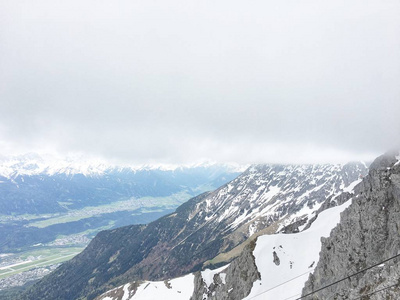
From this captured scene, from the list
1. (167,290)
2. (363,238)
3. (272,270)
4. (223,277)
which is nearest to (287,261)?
(272,270)

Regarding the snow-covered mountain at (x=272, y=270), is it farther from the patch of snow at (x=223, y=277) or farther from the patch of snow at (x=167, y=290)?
the patch of snow at (x=167, y=290)

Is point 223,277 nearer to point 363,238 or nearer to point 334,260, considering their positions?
point 334,260

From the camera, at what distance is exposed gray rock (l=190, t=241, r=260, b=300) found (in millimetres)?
74825

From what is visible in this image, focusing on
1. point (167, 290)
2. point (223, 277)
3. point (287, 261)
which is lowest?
point (167, 290)

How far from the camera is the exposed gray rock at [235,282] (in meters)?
74.8

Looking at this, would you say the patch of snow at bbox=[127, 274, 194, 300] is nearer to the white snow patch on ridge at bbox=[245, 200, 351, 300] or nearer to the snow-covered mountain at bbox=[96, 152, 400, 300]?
the snow-covered mountain at bbox=[96, 152, 400, 300]

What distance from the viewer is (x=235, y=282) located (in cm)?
7944

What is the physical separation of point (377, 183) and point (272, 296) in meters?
37.6

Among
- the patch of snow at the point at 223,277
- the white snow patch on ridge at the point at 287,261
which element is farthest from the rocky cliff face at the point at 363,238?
the patch of snow at the point at 223,277

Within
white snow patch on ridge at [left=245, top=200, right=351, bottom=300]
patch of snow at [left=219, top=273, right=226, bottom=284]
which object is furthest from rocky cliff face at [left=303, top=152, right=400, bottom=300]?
patch of snow at [left=219, top=273, right=226, bottom=284]

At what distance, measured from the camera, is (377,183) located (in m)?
55.2

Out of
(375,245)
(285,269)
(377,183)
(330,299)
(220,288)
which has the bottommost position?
(220,288)

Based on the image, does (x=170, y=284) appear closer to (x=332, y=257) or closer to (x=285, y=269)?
(x=285, y=269)

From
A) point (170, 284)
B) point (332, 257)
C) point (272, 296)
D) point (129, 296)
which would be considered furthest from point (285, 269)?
point (129, 296)
